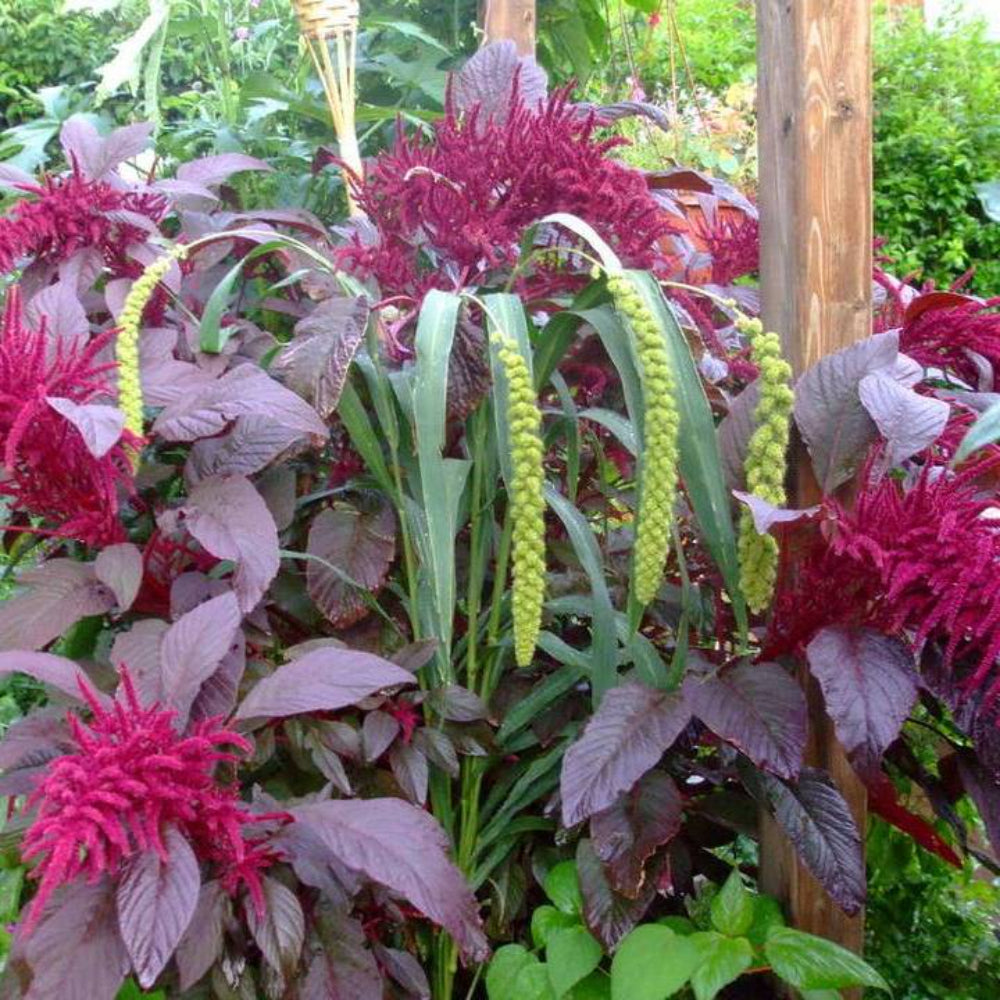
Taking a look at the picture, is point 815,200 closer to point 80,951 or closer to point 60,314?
point 60,314

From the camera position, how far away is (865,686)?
0.94m

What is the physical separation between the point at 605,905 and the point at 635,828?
0.07 meters

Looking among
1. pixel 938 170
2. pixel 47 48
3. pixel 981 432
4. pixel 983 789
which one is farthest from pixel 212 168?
pixel 47 48

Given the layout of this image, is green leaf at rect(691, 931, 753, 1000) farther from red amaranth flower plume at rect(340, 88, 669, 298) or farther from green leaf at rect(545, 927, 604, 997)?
red amaranth flower plume at rect(340, 88, 669, 298)

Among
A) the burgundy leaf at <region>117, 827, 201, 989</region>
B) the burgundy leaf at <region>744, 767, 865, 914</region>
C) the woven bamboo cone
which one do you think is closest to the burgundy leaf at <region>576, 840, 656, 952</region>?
the burgundy leaf at <region>744, 767, 865, 914</region>

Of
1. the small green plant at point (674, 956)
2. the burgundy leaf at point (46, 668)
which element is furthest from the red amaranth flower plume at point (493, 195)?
the small green plant at point (674, 956)

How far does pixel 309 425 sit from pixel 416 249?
1.12 ft

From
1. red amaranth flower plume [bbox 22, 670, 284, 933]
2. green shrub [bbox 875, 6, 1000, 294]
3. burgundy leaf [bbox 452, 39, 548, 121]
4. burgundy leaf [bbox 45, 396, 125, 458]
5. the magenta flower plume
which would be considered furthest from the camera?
green shrub [bbox 875, 6, 1000, 294]

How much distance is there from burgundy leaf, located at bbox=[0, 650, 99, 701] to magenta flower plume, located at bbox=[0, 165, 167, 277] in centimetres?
44

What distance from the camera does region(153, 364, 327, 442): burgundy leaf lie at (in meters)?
0.99

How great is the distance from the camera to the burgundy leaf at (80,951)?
0.82 m

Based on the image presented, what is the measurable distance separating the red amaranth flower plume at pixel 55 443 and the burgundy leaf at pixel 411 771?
0.33 metres

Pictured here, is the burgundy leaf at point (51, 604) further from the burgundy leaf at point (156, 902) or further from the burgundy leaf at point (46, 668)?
the burgundy leaf at point (156, 902)

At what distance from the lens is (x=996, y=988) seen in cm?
143
